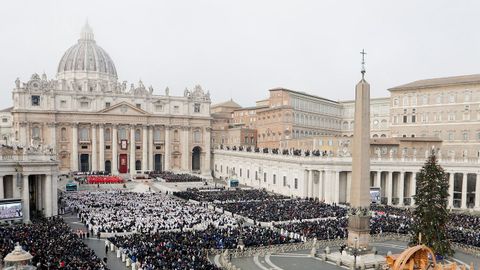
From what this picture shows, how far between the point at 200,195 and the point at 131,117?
122 feet

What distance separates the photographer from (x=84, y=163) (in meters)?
78.0

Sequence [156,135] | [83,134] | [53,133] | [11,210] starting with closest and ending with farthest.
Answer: [11,210]
[53,133]
[83,134]
[156,135]

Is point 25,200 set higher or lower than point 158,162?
higher

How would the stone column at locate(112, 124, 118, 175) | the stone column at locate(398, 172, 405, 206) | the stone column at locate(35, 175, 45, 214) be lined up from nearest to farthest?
the stone column at locate(35, 175, 45, 214), the stone column at locate(398, 172, 405, 206), the stone column at locate(112, 124, 118, 175)

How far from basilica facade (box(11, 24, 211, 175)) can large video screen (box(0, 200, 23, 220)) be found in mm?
38655

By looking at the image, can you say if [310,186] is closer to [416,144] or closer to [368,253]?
[416,144]

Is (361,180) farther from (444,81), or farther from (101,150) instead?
(101,150)

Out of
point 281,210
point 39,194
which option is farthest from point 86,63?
point 281,210

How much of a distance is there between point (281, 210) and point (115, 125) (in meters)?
48.5

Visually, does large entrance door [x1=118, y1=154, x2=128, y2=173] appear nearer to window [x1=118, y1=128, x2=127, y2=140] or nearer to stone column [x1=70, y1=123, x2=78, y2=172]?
window [x1=118, y1=128, x2=127, y2=140]

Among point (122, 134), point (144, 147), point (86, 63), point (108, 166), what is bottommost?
point (108, 166)

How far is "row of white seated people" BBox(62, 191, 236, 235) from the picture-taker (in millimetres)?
31578

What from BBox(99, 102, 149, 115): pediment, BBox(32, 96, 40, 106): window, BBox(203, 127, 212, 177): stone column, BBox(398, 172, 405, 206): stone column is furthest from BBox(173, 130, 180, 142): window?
BBox(398, 172, 405, 206): stone column

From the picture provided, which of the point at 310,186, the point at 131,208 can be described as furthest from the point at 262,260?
the point at 310,186
